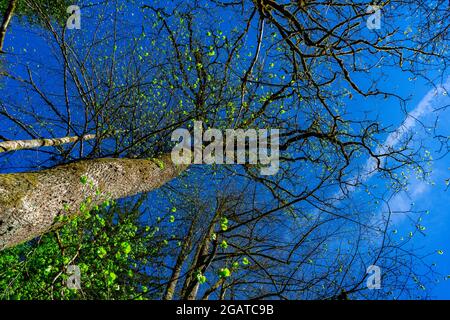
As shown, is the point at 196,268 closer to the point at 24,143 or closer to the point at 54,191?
the point at 54,191

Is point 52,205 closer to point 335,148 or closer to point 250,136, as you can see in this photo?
point 250,136

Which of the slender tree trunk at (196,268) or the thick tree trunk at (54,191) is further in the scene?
the slender tree trunk at (196,268)

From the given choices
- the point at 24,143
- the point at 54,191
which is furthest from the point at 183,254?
the point at 54,191

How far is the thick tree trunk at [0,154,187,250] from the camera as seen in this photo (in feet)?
7.63

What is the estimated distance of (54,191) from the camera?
9.03 feet

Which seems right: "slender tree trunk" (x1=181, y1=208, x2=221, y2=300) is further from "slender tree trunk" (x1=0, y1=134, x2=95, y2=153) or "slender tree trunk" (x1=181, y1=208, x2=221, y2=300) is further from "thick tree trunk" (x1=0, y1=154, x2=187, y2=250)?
"slender tree trunk" (x1=0, y1=134, x2=95, y2=153)

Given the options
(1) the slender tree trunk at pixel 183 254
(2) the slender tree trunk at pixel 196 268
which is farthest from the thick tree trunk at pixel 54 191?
(1) the slender tree trunk at pixel 183 254

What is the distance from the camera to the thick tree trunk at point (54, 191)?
91.6 inches

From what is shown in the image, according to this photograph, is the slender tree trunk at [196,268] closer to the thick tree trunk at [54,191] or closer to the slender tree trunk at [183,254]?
the slender tree trunk at [183,254]

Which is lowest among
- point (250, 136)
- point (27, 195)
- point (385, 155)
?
point (27, 195)

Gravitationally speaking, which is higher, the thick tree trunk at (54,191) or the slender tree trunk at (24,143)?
the slender tree trunk at (24,143)
